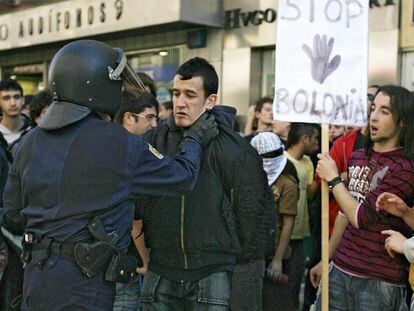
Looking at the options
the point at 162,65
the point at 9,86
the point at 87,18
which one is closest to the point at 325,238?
the point at 9,86

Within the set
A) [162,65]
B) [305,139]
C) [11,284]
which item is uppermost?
[162,65]

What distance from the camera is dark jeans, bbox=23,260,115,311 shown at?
2.52 m

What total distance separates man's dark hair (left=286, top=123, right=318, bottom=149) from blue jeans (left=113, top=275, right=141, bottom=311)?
2.24 m

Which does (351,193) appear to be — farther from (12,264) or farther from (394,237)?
(12,264)

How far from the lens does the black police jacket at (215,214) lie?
3145 mm

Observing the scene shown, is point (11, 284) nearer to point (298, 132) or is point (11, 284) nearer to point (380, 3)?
point (298, 132)

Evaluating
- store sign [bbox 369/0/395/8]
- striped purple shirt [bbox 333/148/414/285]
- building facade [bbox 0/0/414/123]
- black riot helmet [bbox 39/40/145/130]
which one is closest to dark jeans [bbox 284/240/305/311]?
striped purple shirt [bbox 333/148/414/285]

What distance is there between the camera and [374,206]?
10.4 feet

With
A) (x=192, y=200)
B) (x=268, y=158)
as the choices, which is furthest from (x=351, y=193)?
(x=268, y=158)

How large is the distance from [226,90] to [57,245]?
8.38 meters

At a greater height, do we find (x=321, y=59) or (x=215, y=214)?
(x=321, y=59)

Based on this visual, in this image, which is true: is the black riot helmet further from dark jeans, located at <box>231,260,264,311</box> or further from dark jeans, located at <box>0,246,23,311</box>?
dark jeans, located at <box>0,246,23,311</box>

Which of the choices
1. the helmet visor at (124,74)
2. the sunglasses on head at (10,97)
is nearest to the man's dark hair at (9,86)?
the sunglasses on head at (10,97)

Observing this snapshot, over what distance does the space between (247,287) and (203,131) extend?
2.82ft
